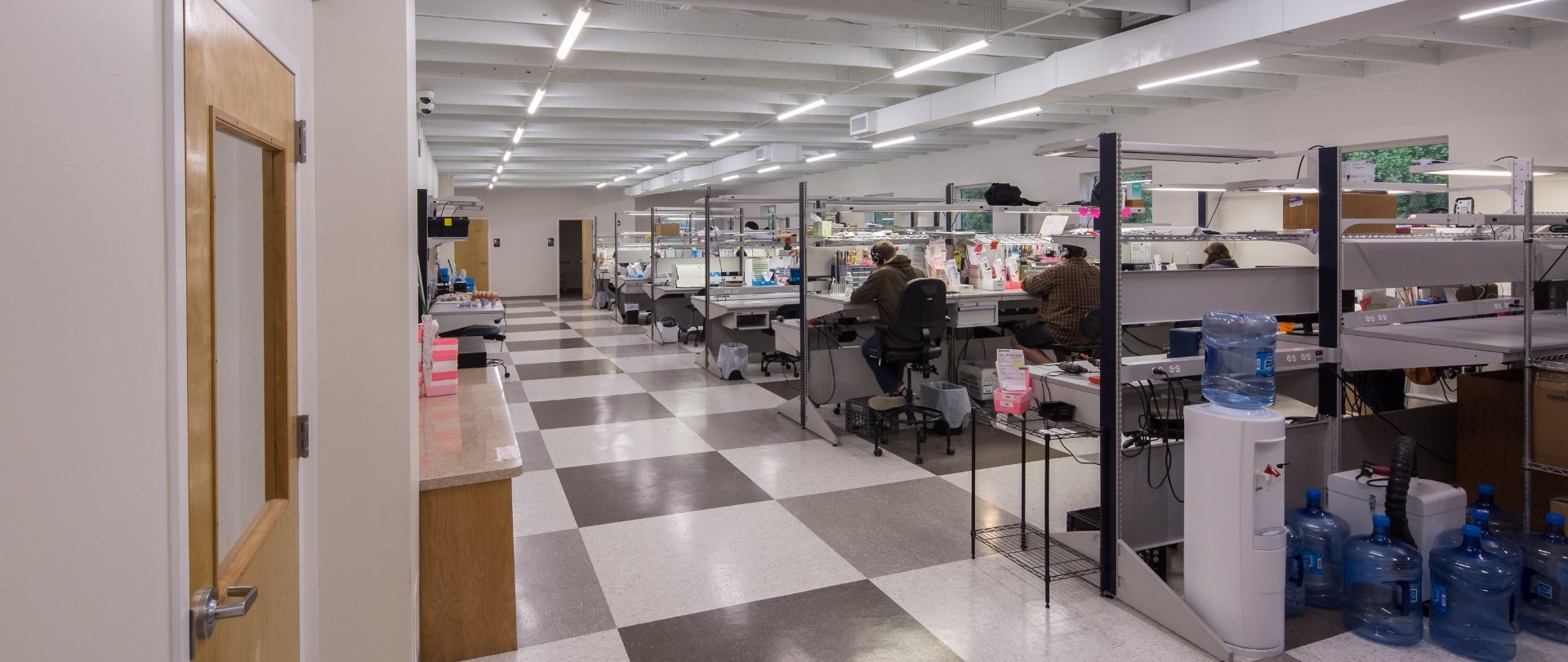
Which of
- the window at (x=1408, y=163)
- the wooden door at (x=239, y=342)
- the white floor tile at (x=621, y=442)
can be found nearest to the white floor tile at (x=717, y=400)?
the white floor tile at (x=621, y=442)

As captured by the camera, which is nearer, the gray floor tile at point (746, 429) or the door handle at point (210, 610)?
the door handle at point (210, 610)

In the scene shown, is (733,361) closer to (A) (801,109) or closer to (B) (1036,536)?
(A) (801,109)

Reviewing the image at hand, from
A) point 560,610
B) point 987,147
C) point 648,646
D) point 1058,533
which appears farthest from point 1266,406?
point 987,147

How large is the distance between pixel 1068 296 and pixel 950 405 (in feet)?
3.50

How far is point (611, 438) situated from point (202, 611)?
434cm

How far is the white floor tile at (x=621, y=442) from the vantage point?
201 inches

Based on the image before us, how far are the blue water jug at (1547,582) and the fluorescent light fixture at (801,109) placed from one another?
23.8 ft

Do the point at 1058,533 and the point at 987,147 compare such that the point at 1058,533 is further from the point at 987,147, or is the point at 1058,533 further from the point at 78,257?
the point at 987,147

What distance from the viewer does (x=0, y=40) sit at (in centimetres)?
71

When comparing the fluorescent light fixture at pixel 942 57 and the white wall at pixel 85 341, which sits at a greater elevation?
the fluorescent light fixture at pixel 942 57

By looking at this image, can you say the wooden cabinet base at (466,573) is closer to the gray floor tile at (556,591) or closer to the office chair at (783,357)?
the gray floor tile at (556,591)

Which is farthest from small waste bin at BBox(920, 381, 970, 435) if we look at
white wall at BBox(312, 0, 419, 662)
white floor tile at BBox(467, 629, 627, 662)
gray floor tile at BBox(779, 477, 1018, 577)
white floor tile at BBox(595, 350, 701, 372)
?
white wall at BBox(312, 0, 419, 662)

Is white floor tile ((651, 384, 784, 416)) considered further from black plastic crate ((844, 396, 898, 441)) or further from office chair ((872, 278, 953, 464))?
office chair ((872, 278, 953, 464))

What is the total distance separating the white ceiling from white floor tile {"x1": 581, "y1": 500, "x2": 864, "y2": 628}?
3.36m
